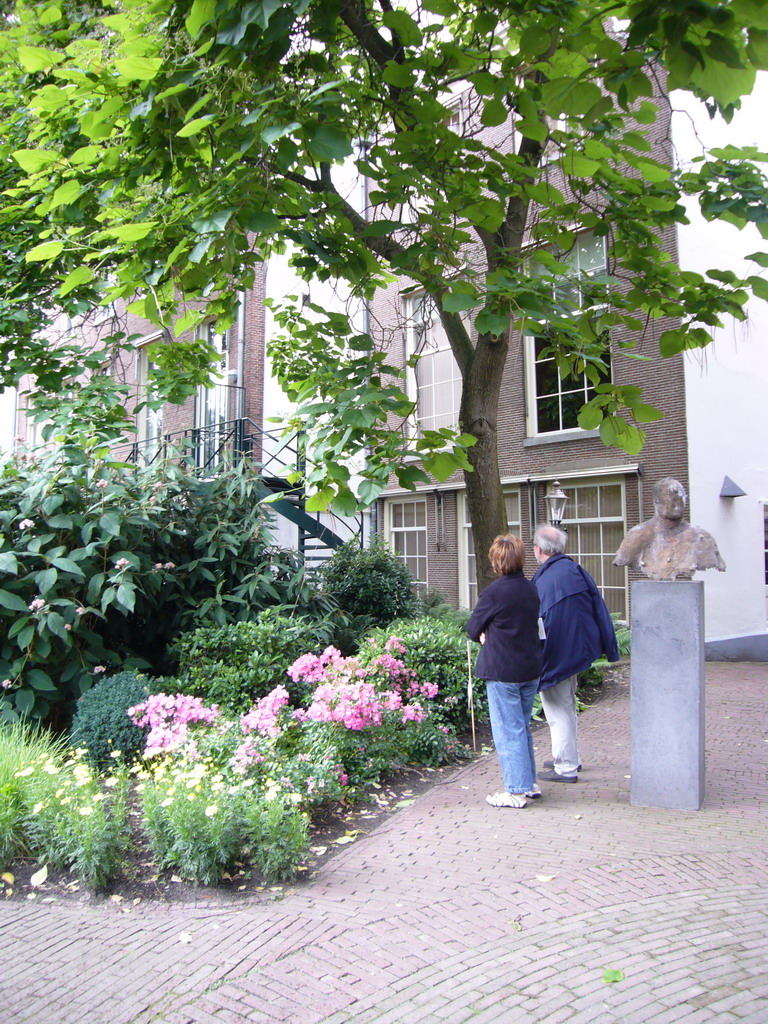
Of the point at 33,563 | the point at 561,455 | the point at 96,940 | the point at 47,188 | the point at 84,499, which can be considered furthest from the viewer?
the point at 561,455

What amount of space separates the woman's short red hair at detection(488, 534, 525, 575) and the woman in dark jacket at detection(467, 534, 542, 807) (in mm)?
23

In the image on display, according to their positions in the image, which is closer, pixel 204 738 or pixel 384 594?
pixel 204 738

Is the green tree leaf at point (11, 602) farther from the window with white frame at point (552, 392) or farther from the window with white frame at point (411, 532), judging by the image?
the window with white frame at point (411, 532)

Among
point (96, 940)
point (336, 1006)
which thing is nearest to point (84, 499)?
point (96, 940)

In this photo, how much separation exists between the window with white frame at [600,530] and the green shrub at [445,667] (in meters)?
6.60

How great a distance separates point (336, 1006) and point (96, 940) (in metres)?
Result: 1.32

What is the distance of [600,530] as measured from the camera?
1409cm

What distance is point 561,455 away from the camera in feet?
47.4

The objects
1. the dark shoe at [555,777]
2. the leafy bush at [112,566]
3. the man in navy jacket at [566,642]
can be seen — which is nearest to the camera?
the man in navy jacket at [566,642]

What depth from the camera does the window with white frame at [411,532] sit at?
57.2 feet

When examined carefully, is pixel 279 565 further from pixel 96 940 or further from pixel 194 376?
pixel 96 940

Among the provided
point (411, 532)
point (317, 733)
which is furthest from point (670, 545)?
point (411, 532)

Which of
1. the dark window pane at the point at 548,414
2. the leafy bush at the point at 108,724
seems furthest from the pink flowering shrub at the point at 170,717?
the dark window pane at the point at 548,414

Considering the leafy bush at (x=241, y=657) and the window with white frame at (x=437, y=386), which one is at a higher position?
the window with white frame at (x=437, y=386)
